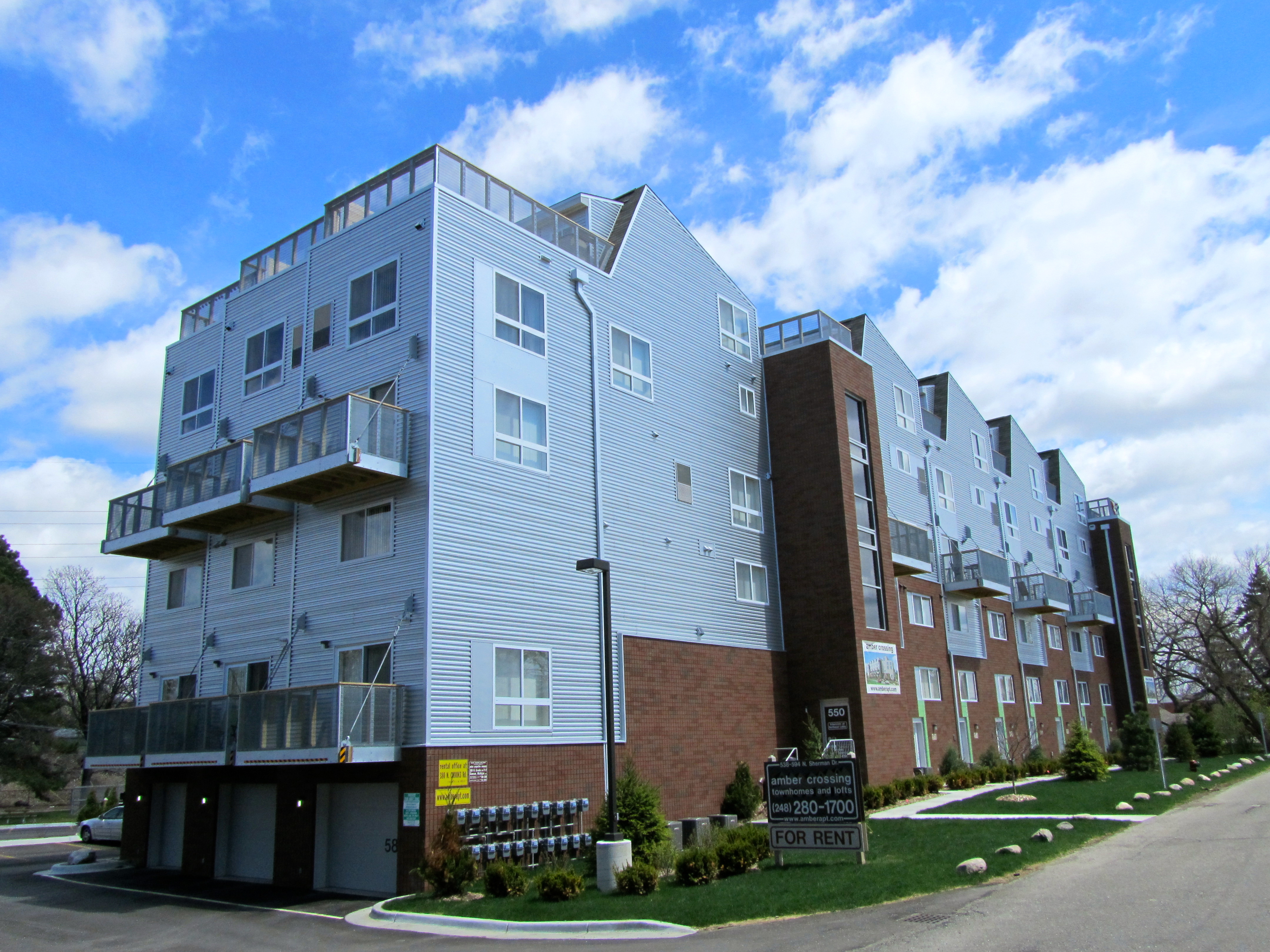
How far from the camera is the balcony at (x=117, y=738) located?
2188 cm

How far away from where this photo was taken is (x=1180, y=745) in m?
46.4

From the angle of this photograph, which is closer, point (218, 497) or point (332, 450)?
point (332, 450)

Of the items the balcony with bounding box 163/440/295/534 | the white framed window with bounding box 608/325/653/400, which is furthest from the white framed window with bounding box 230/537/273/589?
the white framed window with bounding box 608/325/653/400

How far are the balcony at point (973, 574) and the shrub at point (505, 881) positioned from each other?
85.3ft

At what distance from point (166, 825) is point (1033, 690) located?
3682cm

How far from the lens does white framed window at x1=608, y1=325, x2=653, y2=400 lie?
25.3 m

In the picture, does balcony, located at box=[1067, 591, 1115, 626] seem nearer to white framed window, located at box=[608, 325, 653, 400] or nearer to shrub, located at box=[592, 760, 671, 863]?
white framed window, located at box=[608, 325, 653, 400]

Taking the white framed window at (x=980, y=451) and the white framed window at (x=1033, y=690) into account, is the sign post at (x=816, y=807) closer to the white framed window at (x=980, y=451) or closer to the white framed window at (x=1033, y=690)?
the white framed window at (x=1033, y=690)

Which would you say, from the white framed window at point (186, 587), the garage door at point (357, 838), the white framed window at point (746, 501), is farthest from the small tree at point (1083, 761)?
the white framed window at point (186, 587)

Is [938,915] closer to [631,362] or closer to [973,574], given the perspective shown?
[631,362]

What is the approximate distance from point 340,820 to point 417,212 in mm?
12969

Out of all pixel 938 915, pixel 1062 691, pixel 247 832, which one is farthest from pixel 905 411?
pixel 938 915

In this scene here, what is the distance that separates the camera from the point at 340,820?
1952 centimetres

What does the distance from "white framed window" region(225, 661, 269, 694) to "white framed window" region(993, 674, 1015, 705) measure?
99.6ft
